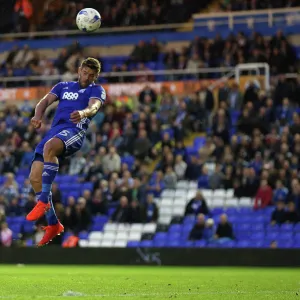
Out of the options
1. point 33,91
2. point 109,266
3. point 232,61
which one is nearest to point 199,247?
point 109,266

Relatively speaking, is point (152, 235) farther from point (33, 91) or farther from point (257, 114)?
point (33, 91)

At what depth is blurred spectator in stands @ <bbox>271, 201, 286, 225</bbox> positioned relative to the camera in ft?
66.2

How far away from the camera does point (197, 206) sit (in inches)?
846

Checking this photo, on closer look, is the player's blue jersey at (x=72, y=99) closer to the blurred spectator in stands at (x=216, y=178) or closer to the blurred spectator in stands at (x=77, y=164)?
the blurred spectator in stands at (x=216, y=178)

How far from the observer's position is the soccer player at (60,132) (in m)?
11.8

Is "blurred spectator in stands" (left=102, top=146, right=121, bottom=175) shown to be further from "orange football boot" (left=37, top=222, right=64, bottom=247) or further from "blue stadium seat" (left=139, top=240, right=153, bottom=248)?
"orange football boot" (left=37, top=222, right=64, bottom=247)

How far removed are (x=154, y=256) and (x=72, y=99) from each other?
8.70 metres

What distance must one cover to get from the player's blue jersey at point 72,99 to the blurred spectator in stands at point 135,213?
9849mm

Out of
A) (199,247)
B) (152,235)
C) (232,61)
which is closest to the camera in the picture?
(199,247)

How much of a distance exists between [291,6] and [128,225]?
10175 mm

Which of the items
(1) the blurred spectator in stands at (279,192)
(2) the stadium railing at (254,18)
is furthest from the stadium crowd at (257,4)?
(1) the blurred spectator in stands at (279,192)

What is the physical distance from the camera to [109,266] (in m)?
19.9

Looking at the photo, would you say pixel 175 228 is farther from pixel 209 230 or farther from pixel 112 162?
pixel 112 162

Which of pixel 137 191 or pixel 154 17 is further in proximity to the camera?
pixel 154 17
